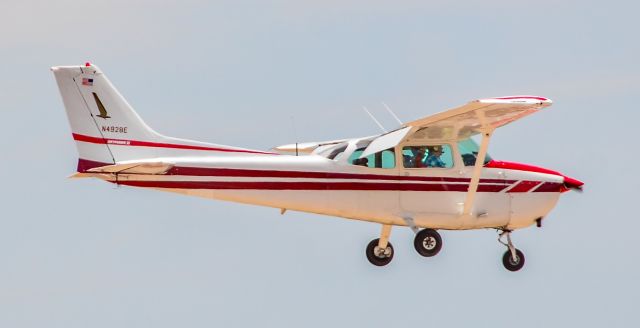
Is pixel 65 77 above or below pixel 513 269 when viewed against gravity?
above

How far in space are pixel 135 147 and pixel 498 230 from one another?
6.15 meters

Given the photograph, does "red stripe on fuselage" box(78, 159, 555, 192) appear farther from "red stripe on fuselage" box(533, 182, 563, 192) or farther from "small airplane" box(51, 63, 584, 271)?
"red stripe on fuselage" box(533, 182, 563, 192)

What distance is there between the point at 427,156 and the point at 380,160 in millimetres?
794

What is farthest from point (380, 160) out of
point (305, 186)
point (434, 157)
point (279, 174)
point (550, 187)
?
point (550, 187)

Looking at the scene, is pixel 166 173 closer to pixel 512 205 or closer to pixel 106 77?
pixel 106 77

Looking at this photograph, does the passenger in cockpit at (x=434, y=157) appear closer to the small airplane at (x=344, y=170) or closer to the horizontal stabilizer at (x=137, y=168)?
the small airplane at (x=344, y=170)

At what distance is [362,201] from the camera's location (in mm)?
42531

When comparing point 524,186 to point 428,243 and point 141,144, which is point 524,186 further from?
point 141,144

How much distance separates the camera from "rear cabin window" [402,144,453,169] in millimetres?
42688

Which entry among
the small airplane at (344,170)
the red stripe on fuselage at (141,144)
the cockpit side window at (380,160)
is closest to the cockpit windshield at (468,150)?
the small airplane at (344,170)

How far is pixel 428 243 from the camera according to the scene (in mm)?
42844

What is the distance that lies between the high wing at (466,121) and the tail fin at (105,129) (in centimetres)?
227

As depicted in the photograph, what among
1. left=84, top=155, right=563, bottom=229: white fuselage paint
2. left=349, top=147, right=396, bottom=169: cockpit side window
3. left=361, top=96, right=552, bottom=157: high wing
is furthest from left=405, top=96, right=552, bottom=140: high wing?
left=84, top=155, right=563, bottom=229: white fuselage paint

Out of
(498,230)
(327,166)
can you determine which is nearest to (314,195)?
(327,166)
